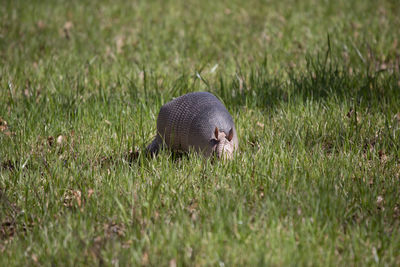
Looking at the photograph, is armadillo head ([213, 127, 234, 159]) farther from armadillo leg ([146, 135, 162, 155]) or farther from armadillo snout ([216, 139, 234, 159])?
armadillo leg ([146, 135, 162, 155])

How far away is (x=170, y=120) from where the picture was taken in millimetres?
3229

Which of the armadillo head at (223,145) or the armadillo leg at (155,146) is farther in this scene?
the armadillo leg at (155,146)

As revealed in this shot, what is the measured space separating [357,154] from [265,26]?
3.54 metres

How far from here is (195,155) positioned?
10.2 feet

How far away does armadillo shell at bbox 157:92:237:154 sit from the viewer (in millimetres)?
3119

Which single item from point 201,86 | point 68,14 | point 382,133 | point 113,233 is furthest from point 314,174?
point 68,14

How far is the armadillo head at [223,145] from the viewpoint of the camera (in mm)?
3063

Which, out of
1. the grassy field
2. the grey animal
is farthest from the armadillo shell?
the grassy field

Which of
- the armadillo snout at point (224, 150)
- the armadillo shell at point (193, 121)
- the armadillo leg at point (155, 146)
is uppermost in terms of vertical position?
the armadillo shell at point (193, 121)

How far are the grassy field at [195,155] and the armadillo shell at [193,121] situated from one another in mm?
150

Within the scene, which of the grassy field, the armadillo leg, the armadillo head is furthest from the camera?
Result: the armadillo leg

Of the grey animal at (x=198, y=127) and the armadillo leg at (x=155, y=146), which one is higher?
the grey animal at (x=198, y=127)

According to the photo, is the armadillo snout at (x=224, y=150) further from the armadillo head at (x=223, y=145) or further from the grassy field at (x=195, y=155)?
the grassy field at (x=195, y=155)

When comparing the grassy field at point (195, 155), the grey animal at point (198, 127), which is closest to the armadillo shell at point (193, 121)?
the grey animal at point (198, 127)
